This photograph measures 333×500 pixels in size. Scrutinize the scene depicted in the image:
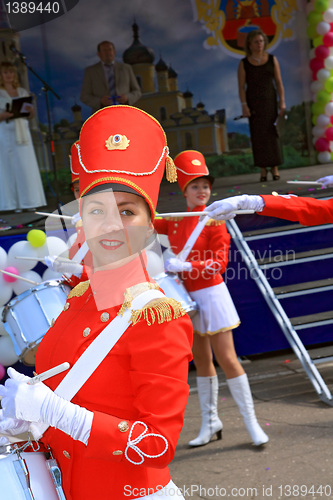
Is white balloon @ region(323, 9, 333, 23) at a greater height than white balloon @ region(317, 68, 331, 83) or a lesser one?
greater

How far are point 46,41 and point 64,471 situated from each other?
896 centimetres

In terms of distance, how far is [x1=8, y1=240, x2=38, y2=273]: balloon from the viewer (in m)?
4.88

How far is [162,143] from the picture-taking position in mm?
1535

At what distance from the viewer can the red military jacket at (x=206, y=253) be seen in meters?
4.08

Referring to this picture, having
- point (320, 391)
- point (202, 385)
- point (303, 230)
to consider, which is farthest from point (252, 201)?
point (303, 230)

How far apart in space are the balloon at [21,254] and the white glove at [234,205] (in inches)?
82.0

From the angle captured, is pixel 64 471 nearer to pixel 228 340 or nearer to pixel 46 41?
pixel 228 340

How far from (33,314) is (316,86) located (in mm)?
7812

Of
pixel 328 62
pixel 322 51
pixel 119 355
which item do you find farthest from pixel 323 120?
pixel 119 355

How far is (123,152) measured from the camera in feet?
4.73

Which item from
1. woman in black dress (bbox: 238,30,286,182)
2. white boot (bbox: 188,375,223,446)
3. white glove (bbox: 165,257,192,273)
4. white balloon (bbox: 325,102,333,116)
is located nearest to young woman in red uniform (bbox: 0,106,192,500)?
white glove (bbox: 165,257,192,273)

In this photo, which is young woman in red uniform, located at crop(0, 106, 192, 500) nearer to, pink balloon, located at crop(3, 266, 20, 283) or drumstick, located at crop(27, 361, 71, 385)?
drumstick, located at crop(27, 361, 71, 385)

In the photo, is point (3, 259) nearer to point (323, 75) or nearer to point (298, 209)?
point (298, 209)

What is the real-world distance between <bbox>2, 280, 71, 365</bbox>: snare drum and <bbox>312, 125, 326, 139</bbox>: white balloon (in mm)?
7460
